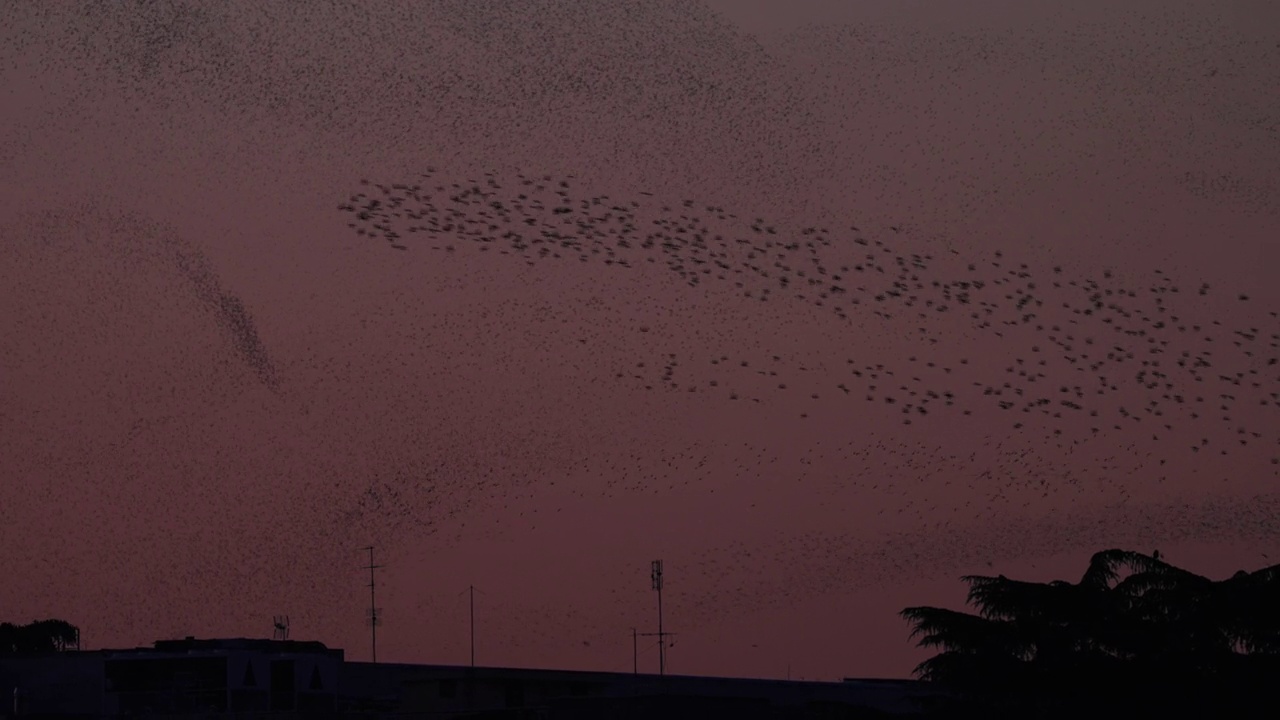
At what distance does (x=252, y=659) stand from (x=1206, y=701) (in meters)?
34.7

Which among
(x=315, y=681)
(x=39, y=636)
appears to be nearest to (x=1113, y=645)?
(x=315, y=681)

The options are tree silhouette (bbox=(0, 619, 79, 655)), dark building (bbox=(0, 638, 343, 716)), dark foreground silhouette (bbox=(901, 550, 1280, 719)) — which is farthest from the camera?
tree silhouette (bbox=(0, 619, 79, 655))

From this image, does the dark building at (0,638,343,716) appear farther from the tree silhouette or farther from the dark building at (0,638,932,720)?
the tree silhouette

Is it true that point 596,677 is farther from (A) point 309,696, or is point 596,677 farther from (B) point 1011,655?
(B) point 1011,655

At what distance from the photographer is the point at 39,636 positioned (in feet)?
424

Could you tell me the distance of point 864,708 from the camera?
6900cm

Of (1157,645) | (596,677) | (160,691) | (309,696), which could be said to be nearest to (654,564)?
(596,677)

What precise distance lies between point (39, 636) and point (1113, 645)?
76.9 m

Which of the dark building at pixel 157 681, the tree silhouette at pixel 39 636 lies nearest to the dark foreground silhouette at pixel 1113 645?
the dark building at pixel 157 681

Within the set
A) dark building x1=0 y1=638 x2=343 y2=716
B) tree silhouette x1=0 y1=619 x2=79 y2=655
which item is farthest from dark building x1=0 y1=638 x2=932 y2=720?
tree silhouette x1=0 y1=619 x2=79 y2=655

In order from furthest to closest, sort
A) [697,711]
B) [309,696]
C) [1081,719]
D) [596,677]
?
1. [596,677]
2. [309,696]
3. [1081,719]
4. [697,711]

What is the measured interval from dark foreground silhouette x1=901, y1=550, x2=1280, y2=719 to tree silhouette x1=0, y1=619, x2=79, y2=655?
A: 69.3 m

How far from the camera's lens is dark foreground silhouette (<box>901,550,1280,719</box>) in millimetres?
66625

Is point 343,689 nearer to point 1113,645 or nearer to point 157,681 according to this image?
point 157,681
